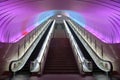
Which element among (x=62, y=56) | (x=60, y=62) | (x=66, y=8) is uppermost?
(x=66, y=8)

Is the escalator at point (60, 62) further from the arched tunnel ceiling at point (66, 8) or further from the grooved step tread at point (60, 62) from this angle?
the arched tunnel ceiling at point (66, 8)

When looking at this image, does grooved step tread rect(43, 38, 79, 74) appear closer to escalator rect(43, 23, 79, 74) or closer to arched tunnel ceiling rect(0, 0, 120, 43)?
escalator rect(43, 23, 79, 74)

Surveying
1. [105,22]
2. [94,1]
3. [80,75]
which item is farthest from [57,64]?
[105,22]

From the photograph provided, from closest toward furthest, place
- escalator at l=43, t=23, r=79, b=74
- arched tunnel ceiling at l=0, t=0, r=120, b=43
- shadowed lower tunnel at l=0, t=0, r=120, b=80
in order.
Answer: shadowed lower tunnel at l=0, t=0, r=120, b=80 < arched tunnel ceiling at l=0, t=0, r=120, b=43 < escalator at l=43, t=23, r=79, b=74

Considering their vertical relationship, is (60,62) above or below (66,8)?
below

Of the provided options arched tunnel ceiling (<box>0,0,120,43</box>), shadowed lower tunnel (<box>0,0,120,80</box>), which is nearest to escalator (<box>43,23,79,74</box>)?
shadowed lower tunnel (<box>0,0,120,80</box>)

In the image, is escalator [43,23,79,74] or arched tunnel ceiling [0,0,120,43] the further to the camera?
escalator [43,23,79,74]

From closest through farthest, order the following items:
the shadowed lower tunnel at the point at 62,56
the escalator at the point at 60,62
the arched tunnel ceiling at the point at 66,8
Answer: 1. the shadowed lower tunnel at the point at 62,56
2. the arched tunnel ceiling at the point at 66,8
3. the escalator at the point at 60,62

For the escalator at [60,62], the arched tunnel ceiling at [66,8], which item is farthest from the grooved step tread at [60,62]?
the arched tunnel ceiling at [66,8]

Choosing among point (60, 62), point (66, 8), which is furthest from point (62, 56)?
point (66, 8)

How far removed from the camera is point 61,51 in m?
12.7

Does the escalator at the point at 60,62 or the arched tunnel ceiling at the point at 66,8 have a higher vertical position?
the arched tunnel ceiling at the point at 66,8

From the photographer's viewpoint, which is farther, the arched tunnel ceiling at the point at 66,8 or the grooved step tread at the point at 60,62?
the grooved step tread at the point at 60,62

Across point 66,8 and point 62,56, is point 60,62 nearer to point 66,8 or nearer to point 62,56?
point 62,56
